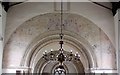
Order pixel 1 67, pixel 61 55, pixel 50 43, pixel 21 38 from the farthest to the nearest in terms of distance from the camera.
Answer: pixel 50 43
pixel 21 38
pixel 1 67
pixel 61 55

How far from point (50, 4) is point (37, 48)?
94.1 inches

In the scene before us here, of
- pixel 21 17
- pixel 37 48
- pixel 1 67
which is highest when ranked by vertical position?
pixel 21 17

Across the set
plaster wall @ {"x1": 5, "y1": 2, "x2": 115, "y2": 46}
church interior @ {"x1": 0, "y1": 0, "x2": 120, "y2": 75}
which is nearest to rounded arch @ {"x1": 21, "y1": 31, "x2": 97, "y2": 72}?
church interior @ {"x1": 0, "y1": 0, "x2": 120, "y2": 75}

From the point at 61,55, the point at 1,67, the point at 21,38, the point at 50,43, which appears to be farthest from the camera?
the point at 50,43

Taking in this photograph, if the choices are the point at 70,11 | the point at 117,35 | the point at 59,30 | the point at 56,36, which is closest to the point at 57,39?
the point at 56,36

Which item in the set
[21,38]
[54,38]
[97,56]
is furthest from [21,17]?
[97,56]

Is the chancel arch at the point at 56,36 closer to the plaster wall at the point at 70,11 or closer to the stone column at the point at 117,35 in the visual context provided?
the plaster wall at the point at 70,11

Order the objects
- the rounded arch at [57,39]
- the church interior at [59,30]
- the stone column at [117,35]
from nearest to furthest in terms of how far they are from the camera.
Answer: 1. the stone column at [117,35]
2. the church interior at [59,30]
3. the rounded arch at [57,39]

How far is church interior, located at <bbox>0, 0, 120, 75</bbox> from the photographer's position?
13297mm

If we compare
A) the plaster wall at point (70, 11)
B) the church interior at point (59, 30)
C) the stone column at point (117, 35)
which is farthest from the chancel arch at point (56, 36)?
the stone column at point (117, 35)

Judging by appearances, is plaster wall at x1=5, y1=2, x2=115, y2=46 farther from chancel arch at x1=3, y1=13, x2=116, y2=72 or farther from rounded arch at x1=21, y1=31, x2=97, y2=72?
rounded arch at x1=21, y1=31, x2=97, y2=72

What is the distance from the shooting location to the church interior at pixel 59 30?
13.3 meters

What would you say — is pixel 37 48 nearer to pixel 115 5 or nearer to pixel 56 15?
pixel 56 15

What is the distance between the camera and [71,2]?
1399 cm
